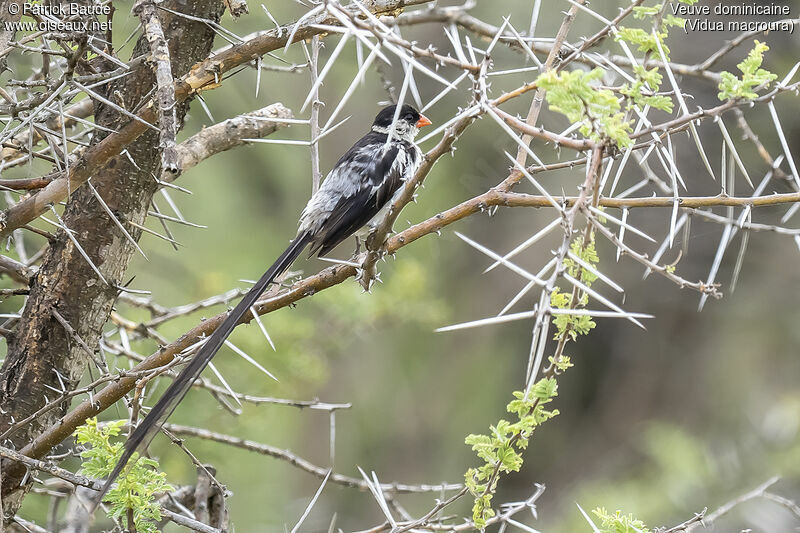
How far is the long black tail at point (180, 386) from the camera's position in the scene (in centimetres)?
179

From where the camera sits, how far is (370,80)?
10953mm

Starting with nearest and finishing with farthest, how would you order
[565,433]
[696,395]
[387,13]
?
[387,13], [696,395], [565,433]

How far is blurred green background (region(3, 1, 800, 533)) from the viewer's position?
22.6 feet

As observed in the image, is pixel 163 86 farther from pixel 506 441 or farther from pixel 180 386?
pixel 506 441

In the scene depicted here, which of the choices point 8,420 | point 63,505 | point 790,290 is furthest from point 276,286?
point 790,290

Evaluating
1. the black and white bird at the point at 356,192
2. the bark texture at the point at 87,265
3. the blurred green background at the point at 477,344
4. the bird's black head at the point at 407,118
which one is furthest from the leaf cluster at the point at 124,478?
the blurred green background at the point at 477,344

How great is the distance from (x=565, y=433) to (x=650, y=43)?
962 centimetres

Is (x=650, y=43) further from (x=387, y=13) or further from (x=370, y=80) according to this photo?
(x=370, y=80)

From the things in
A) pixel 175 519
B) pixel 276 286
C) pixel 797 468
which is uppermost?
pixel 276 286

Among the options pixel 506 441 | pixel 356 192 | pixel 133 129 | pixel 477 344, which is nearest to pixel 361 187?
pixel 356 192

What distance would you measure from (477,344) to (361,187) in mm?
7777

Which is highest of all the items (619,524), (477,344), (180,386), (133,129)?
(133,129)

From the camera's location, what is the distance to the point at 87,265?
248cm

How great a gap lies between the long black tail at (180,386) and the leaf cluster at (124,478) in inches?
1.5
